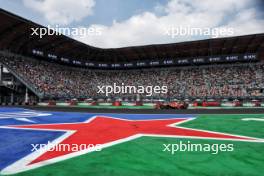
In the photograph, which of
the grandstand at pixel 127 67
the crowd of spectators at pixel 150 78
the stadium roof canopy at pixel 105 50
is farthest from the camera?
the crowd of spectators at pixel 150 78

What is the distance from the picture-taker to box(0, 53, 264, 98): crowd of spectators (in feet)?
136

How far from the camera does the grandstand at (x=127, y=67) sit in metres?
38.3

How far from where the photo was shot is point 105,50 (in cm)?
4978

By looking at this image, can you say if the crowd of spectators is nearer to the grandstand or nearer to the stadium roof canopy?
the grandstand

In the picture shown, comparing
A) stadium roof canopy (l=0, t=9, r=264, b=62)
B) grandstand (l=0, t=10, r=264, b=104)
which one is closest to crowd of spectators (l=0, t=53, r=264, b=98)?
grandstand (l=0, t=10, r=264, b=104)

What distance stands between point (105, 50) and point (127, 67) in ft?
28.0

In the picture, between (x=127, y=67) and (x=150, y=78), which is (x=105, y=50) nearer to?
(x=127, y=67)

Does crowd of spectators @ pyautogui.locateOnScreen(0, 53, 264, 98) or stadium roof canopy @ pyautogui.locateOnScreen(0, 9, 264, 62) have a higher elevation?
stadium roof canopy @ pyautogui.locateOnScreen(0, 9, 264, 62)

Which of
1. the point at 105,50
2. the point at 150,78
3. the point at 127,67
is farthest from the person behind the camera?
the point at 127,67

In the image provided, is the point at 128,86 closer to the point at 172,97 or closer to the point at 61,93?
the point at 172,97

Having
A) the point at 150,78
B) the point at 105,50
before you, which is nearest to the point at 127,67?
the point at 150,78

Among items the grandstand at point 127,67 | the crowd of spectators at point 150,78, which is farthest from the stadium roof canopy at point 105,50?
the crowd of spectators at point 150,78

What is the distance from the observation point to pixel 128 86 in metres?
52.0

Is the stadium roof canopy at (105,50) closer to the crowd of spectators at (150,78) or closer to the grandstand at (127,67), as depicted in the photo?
the grandstand at (127,67)
